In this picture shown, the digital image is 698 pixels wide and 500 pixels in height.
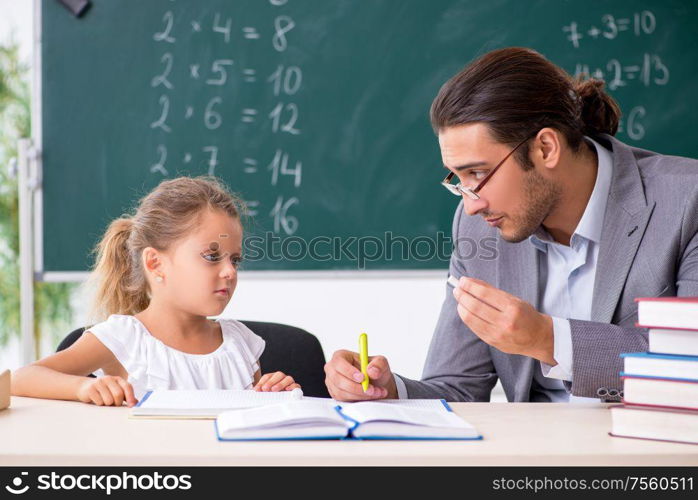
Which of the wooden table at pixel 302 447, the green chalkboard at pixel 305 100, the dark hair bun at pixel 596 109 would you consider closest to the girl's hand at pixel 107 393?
the wooden table at pixel 302 447

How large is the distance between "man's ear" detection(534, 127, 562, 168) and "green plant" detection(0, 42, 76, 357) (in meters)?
2.20

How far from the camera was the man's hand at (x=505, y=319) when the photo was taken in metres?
1.38

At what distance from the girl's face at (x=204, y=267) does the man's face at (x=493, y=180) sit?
58 cm

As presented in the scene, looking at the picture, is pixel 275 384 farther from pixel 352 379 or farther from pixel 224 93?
pixel 224 93

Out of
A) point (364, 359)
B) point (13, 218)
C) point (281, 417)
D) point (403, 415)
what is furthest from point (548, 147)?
point (13, 218)

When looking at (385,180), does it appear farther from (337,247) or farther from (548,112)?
(548,112)

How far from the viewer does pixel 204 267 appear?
1906mm

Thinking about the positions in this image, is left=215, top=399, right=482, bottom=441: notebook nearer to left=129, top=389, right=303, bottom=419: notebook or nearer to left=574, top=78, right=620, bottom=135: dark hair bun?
left=129, top=389, right=303, bottom=419: notebook

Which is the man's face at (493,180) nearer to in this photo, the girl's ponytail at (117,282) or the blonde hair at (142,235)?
the blonde hair at (142,235)

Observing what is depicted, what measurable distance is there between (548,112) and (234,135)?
1.70 meters

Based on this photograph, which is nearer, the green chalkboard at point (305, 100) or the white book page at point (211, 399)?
the white book page at point (211, 399)

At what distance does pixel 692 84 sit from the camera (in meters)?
3.34
